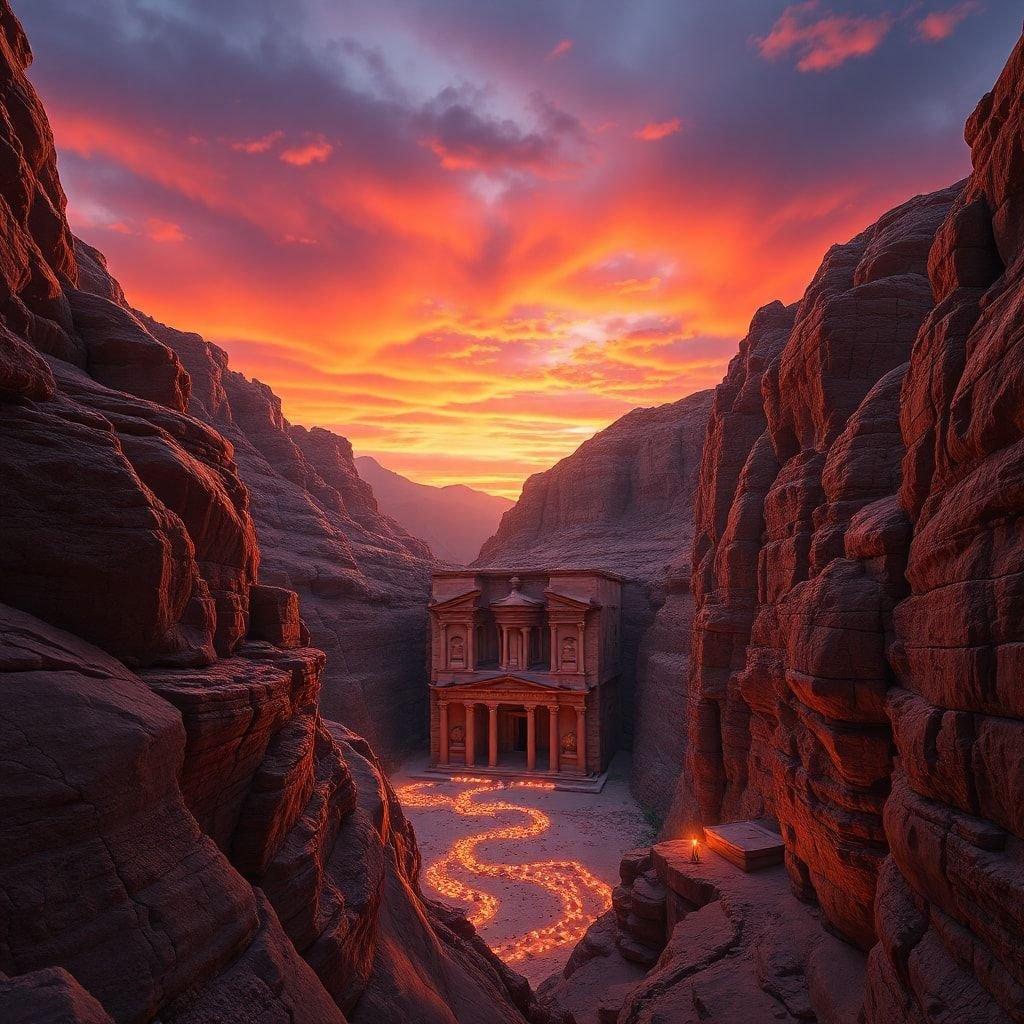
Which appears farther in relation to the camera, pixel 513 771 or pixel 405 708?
pixel 405 708

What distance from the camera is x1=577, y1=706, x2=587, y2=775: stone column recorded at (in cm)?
4262

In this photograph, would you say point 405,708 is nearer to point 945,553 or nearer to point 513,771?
point 513,771

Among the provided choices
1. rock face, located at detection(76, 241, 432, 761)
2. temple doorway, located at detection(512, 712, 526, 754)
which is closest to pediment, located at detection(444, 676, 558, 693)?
temple doorway, located at detection(512, 712, 526, 754)

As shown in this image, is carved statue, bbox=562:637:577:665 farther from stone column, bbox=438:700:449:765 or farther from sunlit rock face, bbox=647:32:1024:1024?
sunlit rock face, bbox=647:32:1024:1024

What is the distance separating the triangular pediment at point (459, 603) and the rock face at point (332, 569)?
5.59 metres

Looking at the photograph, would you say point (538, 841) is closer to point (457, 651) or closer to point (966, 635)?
point (457, 651)

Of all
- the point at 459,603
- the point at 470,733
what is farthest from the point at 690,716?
the point at 459,603

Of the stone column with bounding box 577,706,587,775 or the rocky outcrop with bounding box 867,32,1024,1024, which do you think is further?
the stone column with bounding box 577,706,587,775

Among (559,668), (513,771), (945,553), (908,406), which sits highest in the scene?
(908,406)

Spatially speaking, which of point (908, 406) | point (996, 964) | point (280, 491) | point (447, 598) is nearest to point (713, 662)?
point (908, 406)

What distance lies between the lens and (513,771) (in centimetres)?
4275

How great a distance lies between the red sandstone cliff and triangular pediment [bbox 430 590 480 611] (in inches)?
947

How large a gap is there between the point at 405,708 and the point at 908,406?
4375 centimetres

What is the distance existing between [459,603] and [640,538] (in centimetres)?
2421
